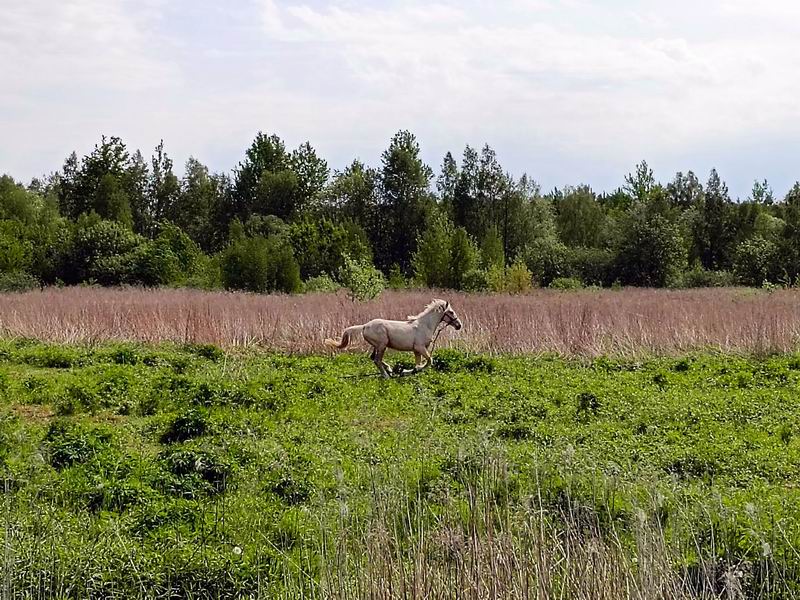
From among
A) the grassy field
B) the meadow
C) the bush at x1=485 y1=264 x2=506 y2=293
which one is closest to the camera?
the grassy field

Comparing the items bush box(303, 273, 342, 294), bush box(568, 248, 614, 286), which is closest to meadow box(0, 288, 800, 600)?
bush box(303, 273, 342, 294)

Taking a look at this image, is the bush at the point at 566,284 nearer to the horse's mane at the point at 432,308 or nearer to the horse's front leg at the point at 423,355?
the horse's mane at the point at 432,308

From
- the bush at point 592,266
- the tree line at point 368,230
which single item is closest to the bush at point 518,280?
the tree line at point 368,230

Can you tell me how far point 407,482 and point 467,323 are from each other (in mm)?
10655

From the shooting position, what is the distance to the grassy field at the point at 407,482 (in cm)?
466

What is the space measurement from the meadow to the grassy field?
3cm

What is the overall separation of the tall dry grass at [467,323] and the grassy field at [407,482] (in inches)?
70.7

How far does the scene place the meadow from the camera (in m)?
4.85

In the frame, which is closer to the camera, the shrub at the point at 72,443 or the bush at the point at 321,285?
the shrub at the point at 72,443

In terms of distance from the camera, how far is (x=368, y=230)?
176 ft

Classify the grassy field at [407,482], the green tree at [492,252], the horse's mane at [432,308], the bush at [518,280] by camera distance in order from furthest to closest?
1. the green tree at [492,252]
2. the bush at [518,280]
3. the horse's mane at [432,308]
4. the grassy field at [407,482]

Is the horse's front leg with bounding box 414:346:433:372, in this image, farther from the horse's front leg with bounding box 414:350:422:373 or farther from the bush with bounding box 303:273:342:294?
the bush with bounding box 303:273:342:294

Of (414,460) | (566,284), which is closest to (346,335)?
(414,460)

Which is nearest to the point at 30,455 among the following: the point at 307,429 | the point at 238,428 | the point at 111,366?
the point at 238,428
